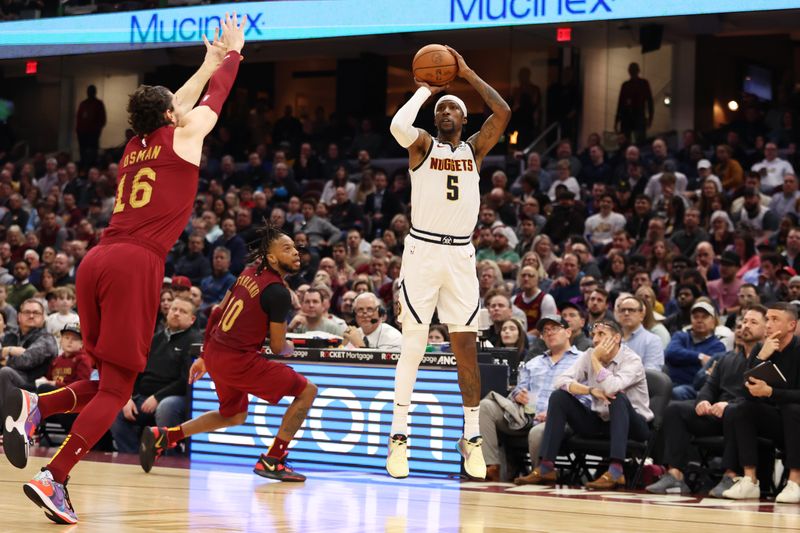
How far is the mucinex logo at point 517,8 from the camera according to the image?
16.0 meters

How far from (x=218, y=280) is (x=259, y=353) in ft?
22.9

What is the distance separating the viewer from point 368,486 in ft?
24.9

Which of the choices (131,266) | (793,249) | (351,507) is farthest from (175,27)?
(351,507)

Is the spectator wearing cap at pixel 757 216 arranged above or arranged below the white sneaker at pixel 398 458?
above

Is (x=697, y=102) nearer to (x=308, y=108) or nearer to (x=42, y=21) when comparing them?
(x=308, y=108)

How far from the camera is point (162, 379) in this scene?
1118cm

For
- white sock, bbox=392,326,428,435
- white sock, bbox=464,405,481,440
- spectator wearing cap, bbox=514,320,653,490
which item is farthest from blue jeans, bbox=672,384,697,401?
white sock, bbox=392,326,428,435

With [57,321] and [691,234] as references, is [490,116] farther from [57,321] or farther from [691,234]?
[57,321]

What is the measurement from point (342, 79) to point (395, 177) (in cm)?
599

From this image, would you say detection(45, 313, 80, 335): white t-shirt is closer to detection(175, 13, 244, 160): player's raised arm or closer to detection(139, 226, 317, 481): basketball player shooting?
detection(139, 226, 317, 481): basketball player shooting

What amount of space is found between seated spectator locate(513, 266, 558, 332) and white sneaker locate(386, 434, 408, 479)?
5.16 meters

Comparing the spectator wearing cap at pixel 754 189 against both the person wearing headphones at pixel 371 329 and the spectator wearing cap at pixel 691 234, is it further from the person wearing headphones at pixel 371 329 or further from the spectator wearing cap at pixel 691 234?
the person wearing headphones at pixel 371 329

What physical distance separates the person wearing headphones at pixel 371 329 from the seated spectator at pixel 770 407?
10.4 feet

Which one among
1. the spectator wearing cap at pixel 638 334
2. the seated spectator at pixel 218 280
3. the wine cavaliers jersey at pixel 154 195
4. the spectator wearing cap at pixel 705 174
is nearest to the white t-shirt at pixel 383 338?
the spectator wearing cap at pixel 638 334
